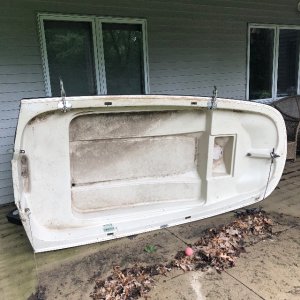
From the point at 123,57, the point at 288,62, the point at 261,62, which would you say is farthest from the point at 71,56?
the point at 288,62

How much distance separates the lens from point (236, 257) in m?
2.52

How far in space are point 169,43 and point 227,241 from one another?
128 inches

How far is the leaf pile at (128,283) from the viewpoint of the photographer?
2104mm

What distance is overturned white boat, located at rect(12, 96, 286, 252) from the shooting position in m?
2.26

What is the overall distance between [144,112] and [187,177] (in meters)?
0.74

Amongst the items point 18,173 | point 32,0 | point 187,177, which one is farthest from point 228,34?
point 18,173

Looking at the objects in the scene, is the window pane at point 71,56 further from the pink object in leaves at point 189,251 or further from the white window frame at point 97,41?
the pink object in leaves at point 189,251

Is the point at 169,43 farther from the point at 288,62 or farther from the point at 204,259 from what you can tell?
the point at 204,259

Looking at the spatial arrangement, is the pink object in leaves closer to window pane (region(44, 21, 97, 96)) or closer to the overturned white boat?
the overturned white boat

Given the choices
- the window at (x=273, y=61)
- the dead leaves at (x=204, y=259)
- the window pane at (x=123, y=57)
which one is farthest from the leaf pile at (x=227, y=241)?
the window at (x=273, y=61)

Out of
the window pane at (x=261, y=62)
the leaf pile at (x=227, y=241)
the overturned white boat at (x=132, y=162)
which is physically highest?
the window pane at (x=261, y=62)

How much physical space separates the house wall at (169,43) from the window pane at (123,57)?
168 mm

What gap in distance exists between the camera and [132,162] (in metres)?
2.59

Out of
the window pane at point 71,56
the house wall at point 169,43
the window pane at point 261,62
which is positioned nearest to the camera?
the house wall at point 169,43
